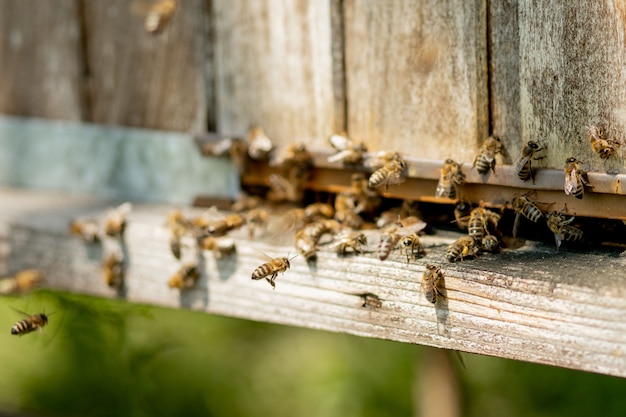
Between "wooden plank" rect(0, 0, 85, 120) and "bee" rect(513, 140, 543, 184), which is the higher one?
"wooden plank" rect(0, 0, 85, 120)

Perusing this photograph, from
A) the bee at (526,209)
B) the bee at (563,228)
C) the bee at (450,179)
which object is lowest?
the bee at (563,228)

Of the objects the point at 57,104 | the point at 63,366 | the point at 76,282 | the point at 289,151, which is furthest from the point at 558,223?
the point at 63,366

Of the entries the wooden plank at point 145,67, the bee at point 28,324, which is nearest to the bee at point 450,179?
the wooden plank at point 145,67

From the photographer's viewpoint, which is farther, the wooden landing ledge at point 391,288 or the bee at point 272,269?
the bee at point 272,269

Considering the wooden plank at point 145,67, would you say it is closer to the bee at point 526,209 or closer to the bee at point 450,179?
the bee at point 450,179

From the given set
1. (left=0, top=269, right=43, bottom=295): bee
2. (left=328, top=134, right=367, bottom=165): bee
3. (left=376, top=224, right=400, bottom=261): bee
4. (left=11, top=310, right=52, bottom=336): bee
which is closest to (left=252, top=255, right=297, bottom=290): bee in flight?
(left=376, top=224, right=400, bottom=261): bee

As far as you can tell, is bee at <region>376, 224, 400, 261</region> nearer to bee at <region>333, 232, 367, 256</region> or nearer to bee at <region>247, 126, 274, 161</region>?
bee at <region>333, 232, 367, 256</region>

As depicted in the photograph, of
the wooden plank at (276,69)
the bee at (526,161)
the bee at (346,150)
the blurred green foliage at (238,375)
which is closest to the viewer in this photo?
the bee at (526,161)
